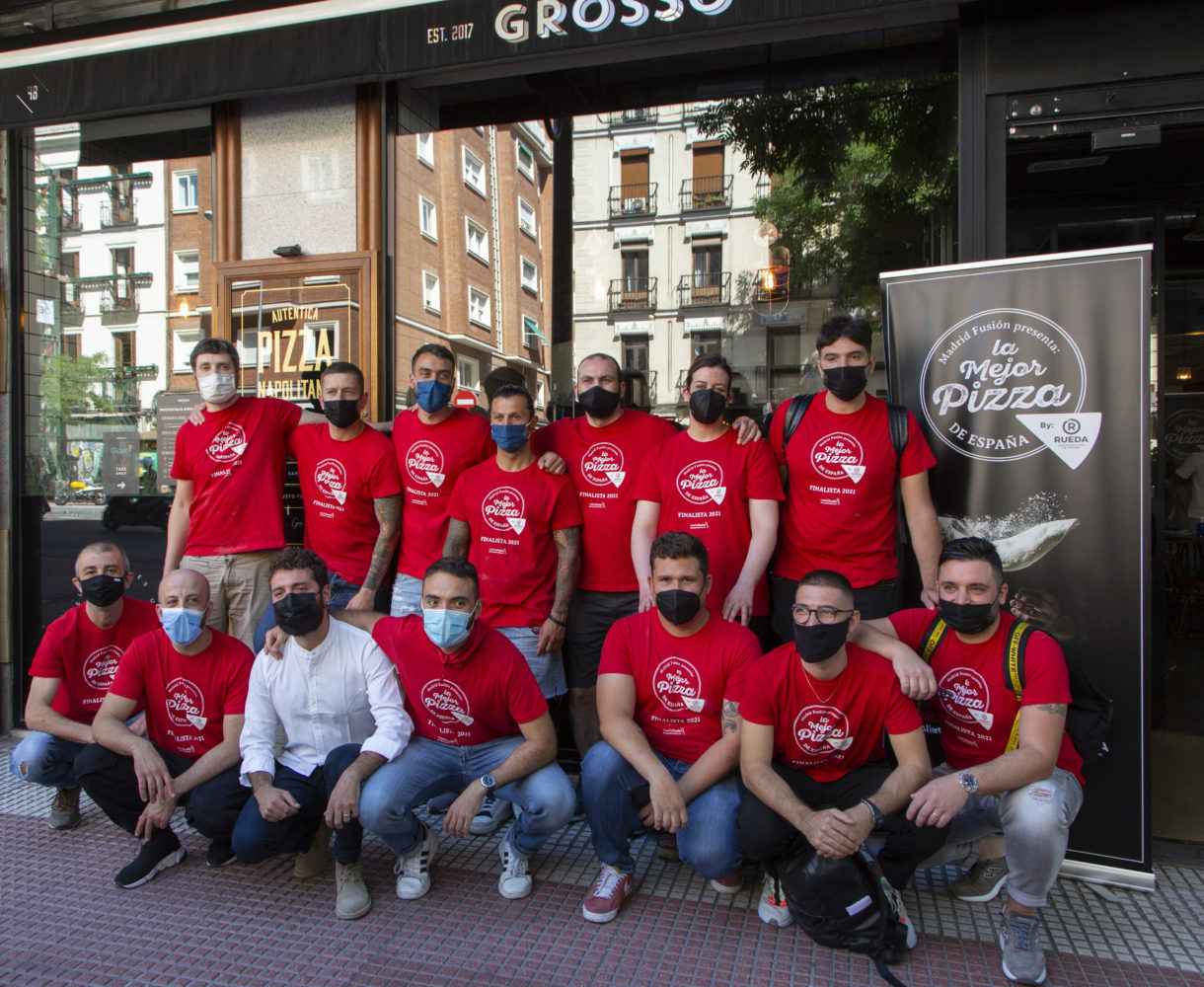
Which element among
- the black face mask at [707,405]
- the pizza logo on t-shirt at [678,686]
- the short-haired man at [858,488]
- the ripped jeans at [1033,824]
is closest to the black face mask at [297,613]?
the pizza logo on t-shirt at [678,686]

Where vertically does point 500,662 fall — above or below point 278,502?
below

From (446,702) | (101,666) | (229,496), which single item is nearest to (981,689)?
(446,702)

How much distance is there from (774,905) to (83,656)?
3.11m

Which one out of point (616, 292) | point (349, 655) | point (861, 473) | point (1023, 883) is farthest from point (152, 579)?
point (1023, 883)

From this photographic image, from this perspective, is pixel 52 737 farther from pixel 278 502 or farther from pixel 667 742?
pixel 667 742

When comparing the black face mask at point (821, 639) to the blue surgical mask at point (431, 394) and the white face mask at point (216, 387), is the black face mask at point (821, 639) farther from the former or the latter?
the white face mask at point (216, 387)

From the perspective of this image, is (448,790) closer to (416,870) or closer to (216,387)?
(416,870)

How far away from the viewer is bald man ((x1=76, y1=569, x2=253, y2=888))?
10.2 ft

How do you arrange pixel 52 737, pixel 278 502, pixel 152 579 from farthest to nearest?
1. pixel 152 579
2. pixel 278 502
3. pixel 52 737

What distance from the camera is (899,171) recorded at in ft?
13.9

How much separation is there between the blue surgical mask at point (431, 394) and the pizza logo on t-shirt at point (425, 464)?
174mm

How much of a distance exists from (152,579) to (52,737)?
1.30m

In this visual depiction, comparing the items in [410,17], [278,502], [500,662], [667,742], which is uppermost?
[410,17]

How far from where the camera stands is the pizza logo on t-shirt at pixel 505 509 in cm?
357
